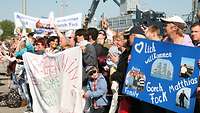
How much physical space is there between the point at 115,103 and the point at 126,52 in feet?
3.04

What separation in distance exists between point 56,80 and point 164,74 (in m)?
3.73

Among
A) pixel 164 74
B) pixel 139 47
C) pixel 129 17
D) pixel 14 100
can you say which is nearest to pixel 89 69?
pixel 139 47

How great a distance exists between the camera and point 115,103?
7.69 meters

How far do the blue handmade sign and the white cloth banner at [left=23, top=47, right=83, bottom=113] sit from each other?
227cm

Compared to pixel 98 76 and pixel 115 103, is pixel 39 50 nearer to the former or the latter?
pixel 98 76

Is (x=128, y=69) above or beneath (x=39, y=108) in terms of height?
above

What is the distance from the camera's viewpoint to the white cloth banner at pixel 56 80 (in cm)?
898

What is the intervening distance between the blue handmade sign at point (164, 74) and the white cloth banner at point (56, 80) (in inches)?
89.4

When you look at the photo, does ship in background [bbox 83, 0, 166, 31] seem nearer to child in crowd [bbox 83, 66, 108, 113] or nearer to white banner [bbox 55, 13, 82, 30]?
white banner [bbox 55, 13, 82, 30]

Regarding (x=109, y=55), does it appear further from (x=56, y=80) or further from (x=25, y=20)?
(x=25, y=20)

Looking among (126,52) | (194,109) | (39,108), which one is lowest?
(39,108)

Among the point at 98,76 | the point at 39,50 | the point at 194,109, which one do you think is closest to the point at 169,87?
the point at 194,109

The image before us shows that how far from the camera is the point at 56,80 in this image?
9.44m

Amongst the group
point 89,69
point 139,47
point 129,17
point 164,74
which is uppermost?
point 129,17
